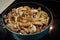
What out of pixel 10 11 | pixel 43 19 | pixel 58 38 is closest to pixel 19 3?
pixel 10 11

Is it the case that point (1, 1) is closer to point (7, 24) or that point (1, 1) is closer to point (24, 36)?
point (7, 24)

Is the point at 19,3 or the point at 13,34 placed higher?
the point at 19,3

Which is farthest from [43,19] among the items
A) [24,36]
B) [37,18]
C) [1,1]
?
[1,1]

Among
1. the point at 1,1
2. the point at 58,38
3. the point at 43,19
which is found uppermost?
the point at 1,1

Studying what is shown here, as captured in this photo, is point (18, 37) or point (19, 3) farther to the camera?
point (19, 3)

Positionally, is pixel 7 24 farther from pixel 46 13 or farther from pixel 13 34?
pixel 46 13

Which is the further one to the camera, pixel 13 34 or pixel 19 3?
pixel 19 3
